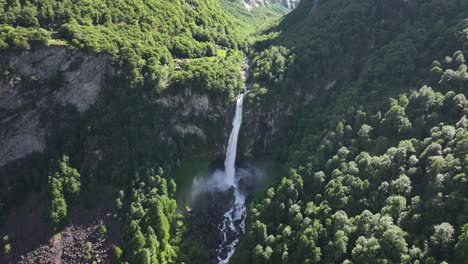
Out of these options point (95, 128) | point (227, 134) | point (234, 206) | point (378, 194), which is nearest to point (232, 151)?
point (227, 134)

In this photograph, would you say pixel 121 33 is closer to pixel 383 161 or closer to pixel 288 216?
pixel 288 216

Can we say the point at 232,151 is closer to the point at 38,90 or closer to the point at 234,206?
the point at 234,206

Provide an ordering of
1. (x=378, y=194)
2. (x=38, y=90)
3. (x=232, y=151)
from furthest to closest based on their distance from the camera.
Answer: (x=232, y=151) → (x=38, y=90) → (x=378, y=194)

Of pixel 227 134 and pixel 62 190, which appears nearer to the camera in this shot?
pixel 62 190

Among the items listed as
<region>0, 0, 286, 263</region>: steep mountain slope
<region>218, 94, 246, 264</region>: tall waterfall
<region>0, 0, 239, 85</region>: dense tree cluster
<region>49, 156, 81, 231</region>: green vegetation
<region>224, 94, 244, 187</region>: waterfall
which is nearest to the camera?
<region>0, 0, 286, 263</region>: steep mountain slope

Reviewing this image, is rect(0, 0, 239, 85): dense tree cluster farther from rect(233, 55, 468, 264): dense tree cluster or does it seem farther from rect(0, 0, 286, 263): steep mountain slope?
rect(233, 55, 468, 264): dense tree cluster

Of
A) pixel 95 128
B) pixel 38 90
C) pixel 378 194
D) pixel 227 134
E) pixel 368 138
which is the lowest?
pixel 95 128

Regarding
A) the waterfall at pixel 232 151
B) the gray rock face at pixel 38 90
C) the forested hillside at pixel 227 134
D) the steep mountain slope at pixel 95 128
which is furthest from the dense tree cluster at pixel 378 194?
the gray rock face at pixel 38 90

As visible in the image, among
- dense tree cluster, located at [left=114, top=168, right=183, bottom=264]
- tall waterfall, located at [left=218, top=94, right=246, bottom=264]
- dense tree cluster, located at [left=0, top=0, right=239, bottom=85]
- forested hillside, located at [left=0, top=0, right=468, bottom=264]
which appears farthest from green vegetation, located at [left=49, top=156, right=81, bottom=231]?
tall waterfall, located at [left=218, top=94, right=246, bottom=264]
